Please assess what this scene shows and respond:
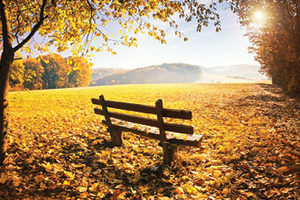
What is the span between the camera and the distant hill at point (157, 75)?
5965 inches

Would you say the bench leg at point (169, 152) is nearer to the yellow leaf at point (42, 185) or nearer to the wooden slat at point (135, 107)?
the wooden slat at point (135, 107)

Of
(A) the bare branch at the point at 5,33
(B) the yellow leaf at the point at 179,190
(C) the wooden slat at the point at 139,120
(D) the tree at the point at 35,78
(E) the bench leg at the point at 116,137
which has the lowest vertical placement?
(B) the yellow leaf at the point at 179,190

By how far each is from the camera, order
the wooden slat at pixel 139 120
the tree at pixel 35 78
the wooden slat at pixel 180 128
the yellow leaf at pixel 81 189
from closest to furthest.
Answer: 1. the yellow leaf at pixel 81 189
2. the wooden slat at pixel 180 128
3. the wooden slat at pixel 139 120
4. the tree at pixel 35 78

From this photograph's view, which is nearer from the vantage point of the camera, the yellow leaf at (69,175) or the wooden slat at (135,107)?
the yellow leaf at (69,175)

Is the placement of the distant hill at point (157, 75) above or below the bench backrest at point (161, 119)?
above

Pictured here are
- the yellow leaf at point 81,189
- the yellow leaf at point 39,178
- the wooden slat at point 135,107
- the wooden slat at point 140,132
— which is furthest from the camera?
the wooden slat at point 140,132


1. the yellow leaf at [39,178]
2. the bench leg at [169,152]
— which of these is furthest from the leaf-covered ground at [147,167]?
the bench leg at [169,152]

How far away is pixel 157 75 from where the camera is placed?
159 meters

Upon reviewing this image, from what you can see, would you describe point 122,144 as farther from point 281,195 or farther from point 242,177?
point 281,195

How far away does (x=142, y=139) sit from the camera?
6.06 meters

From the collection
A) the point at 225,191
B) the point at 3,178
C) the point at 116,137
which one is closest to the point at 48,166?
the point at 3,178

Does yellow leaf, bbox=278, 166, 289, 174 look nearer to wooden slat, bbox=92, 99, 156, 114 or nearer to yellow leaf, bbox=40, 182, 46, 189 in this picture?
wooden slat, bbox=92, 99, 156, 114

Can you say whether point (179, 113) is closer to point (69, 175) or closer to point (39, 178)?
point (69, 175)

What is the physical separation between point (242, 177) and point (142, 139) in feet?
10.5
